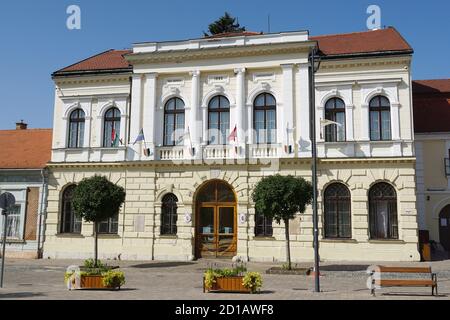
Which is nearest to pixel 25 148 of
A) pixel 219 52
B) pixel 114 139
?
pixel 114 139

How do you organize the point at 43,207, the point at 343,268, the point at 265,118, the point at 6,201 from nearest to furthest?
the point at 6,201 → the point at 343,268 → the point at 265,118 → the point at 43,207

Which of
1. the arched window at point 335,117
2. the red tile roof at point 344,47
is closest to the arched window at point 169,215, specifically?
the red tile roof at point 344,47

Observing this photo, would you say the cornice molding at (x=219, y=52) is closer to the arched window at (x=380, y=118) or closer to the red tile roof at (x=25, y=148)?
the arched window at (x=380, y=118)

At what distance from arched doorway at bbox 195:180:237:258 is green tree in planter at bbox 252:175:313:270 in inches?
185

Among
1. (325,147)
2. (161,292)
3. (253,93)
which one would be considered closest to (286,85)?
(253,93)

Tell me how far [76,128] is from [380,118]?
15.7 metres

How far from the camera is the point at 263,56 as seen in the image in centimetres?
2373

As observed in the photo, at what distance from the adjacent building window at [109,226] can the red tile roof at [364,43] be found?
13.5m

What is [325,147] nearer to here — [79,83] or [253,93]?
[253,93]

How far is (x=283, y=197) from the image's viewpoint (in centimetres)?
1834

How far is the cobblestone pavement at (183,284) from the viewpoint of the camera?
1245cm

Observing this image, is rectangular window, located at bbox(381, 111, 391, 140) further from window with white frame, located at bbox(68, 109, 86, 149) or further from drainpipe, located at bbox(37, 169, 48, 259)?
drainpipe, located at bbox(37, 169, 48, 259)

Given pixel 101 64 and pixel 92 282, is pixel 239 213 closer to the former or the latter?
pixel 92 282

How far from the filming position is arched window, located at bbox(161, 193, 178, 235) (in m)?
23.8
